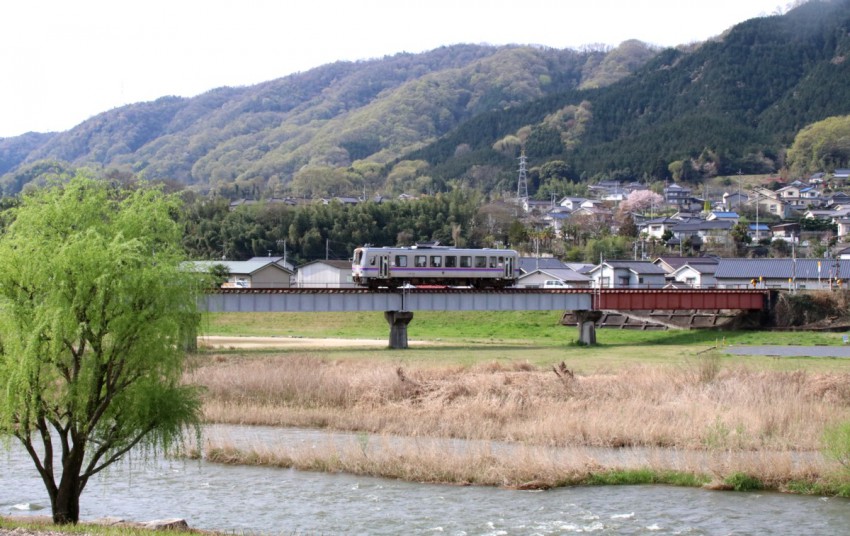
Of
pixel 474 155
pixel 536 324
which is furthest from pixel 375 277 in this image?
pixel 474 155

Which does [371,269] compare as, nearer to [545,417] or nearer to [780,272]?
[545,417]

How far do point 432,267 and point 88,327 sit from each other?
35815 mm

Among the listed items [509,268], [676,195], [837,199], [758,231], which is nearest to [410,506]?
[509,268]

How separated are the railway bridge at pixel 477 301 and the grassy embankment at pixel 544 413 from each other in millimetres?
4595

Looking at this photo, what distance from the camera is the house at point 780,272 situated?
61016mm

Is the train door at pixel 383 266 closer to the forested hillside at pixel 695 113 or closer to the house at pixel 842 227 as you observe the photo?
the house at pixel 842 227

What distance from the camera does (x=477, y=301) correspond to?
163 feet

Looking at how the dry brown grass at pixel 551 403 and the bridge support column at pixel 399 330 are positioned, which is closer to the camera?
the dry brown grass at pixel 551 403

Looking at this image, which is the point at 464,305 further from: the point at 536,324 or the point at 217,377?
the point at 217,377

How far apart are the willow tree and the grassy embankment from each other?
5.51 meters

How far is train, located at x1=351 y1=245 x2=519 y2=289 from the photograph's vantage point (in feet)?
163

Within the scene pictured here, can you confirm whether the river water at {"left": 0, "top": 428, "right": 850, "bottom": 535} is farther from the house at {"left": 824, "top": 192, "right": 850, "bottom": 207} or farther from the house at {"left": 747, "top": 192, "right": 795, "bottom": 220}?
the house at {"left": 824, "top": 192, "right": 850, "bottom": 207}

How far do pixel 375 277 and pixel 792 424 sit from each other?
2848 cm

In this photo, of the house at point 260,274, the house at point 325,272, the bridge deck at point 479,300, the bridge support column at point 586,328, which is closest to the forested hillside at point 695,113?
the house at point 325,272
